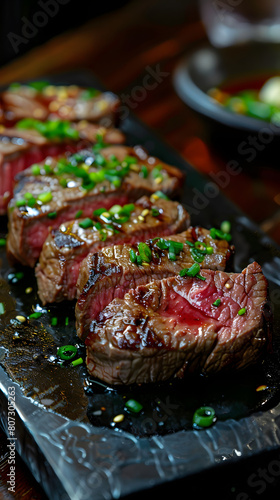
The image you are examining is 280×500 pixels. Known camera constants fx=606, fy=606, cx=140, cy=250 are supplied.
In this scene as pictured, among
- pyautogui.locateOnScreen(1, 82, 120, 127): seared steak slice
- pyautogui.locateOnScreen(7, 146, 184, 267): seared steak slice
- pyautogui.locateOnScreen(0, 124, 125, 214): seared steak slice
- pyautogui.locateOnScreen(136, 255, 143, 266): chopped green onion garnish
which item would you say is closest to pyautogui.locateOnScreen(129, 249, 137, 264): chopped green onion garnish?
pyautogui.locateOnScreen(136, 255, 143, 266): chopped green onion garnish

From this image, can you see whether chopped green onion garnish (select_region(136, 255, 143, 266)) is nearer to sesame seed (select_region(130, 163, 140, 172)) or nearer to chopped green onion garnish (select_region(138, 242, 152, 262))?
chopped green onion garnish (select_region(138, 242, 152, 262))

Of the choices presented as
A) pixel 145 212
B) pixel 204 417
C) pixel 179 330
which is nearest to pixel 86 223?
pixel 145 212

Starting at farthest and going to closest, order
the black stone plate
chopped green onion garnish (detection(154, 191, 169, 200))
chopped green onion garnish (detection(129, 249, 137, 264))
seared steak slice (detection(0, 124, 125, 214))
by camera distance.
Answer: seared steak slice (detection(0, 124, 125, 214)) < chopped green onion garnish (detection(154, 191, 169, 200)) < chopped green onion garnish (detection(129, 249, 137, 264)) < the black stone plate

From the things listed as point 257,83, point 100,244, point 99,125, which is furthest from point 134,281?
point 257,83

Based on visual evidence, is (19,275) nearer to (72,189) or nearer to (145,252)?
(72,189)

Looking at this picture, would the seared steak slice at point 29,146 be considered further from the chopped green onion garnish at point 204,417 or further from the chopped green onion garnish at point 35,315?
the chopped green onion garnish at point 204,417

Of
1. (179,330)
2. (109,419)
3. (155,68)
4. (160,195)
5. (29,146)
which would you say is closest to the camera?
(109,419)

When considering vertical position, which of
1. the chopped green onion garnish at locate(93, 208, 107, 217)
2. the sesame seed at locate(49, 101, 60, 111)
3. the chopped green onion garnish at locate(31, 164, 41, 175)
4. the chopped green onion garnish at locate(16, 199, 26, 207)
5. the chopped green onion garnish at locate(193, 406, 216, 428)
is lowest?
the chopped green onion garnish at locate(193, 406, 216, 428)
